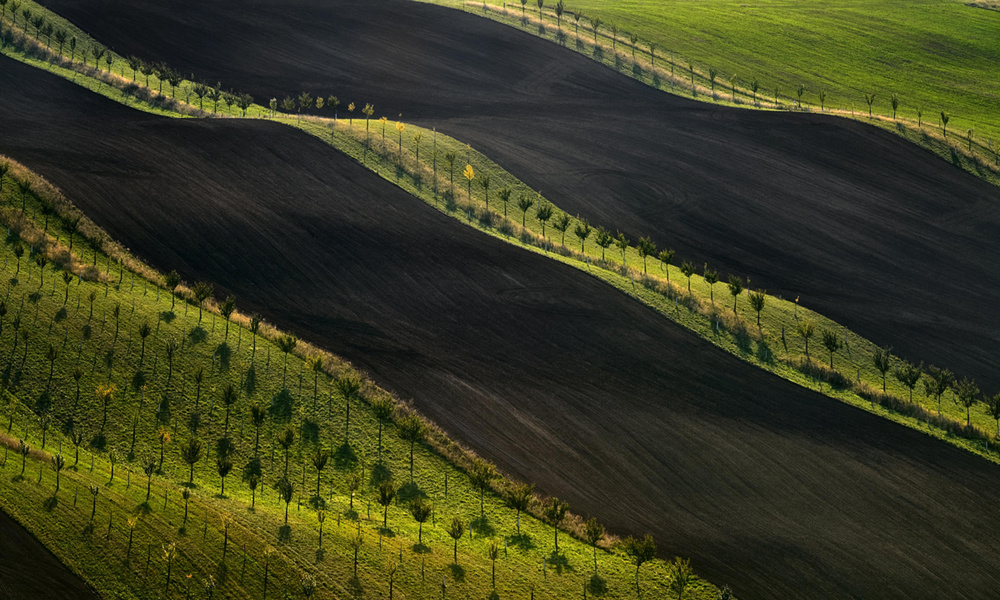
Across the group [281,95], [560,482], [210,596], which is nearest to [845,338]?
[560,482]

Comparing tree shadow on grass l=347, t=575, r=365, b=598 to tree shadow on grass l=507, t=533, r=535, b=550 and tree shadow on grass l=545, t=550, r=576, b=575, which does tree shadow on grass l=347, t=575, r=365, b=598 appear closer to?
tree shadow on grass l=507, t=533, r=535, b=550

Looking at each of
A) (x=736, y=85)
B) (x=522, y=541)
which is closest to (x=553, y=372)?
(x=522, y=541)

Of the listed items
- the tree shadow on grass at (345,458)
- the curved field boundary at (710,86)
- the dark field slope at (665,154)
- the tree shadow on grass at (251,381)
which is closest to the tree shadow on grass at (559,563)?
the tree shadow on grass at (345,458)

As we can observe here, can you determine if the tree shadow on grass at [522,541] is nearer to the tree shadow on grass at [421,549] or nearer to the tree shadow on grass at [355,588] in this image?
the tree shadow on grass at [421,549]

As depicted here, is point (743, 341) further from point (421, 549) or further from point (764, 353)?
point (421, 549)

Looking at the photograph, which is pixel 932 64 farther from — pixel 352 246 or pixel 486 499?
pixel 486 499
